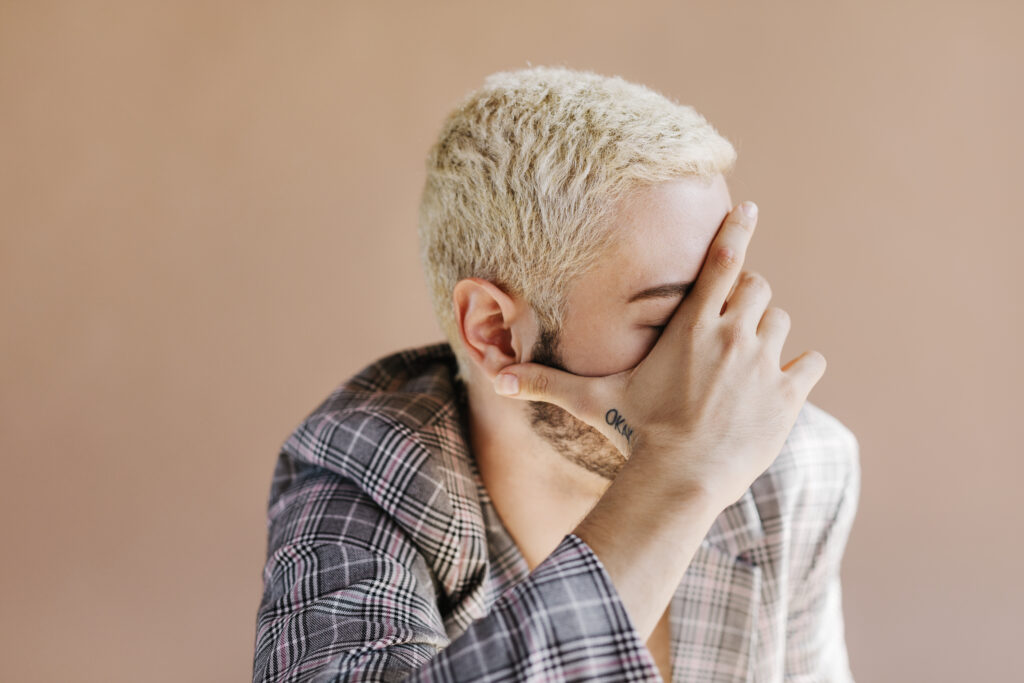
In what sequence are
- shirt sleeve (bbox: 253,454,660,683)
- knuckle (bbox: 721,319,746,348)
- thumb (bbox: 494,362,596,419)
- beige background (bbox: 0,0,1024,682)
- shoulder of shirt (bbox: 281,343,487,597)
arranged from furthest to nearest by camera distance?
1. beige background (bbox: 0,0,1024,682)
2. shoulder of shirt (bbox: 281,343,487,597)
3. thumb (bbox: 494,362,596,419)
4. knuckle (bbox: 721,319,746,348)
5. shirt sleeve (bbox: 253,454,660,683)

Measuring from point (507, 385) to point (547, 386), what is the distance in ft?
0.23

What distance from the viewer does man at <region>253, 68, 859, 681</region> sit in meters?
0.91

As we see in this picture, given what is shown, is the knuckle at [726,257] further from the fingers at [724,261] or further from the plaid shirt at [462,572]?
the plaid shirt at [462,572]

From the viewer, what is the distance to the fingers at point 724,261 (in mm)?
1161

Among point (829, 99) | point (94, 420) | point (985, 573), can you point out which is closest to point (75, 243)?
point (94, 420)

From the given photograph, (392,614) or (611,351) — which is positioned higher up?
(611,351)

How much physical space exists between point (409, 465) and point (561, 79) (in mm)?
690

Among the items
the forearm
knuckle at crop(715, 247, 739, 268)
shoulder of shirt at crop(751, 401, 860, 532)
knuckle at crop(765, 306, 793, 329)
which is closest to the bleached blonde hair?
knuckle at crop(715, 247, 739, 268)

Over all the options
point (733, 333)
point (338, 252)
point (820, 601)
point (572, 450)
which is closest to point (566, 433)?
point (572, 450)

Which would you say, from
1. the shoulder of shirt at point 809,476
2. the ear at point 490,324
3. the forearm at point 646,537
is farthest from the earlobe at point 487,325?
the shoulder of shirt at point 809,476

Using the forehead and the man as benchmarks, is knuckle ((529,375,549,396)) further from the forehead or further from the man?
the forehead

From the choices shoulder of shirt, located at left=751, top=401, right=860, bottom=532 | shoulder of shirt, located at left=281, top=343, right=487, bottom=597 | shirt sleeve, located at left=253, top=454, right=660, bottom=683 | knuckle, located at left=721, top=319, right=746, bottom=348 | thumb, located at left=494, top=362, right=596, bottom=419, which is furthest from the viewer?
shoulder of shirt, located at left=751, top=401, right=860, bottom=532

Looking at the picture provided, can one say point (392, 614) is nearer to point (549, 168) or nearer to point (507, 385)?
point (507, 385)

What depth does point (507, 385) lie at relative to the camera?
4.28 ft
